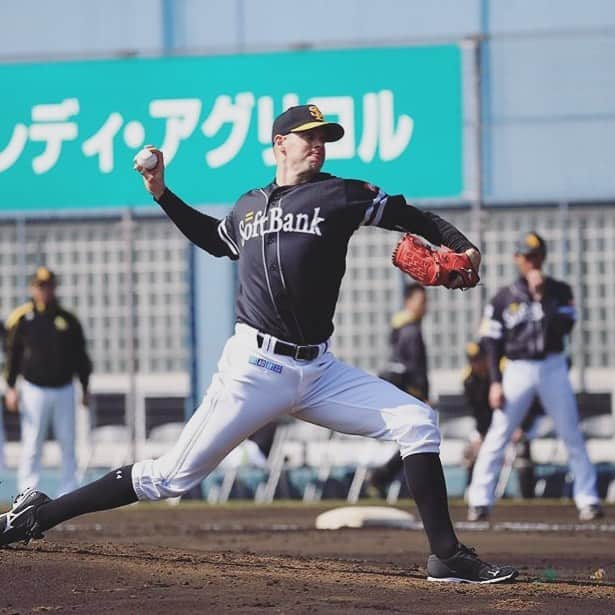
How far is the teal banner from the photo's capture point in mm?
13656

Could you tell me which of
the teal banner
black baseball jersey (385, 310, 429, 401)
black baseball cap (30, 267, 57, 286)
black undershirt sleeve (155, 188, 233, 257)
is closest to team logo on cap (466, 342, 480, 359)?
black baseball jersey (385, 310, 429, 401)

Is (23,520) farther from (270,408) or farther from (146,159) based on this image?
(146,159)

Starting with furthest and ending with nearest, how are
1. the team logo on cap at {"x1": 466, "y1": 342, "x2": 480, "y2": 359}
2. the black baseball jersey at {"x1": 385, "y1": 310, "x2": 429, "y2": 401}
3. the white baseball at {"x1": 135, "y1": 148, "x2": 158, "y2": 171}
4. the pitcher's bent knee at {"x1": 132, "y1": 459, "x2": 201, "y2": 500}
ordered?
the team logo on cap at {"x1": 466, "y1": 342, "x2": 480, "y2": 359}, the black baseball jersey at {"x1": 385, "y1": 310, "x2": 429, "y2": 401}, the white baseball at {"x1": 135, "y1": 148, "x2": 158, "y2": 171}, the pitcher's bent knee at {"x1": 132, "y1": 459, "x2": 201, "y2": 500}

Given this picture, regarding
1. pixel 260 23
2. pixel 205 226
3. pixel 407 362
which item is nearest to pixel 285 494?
pixel 407 362

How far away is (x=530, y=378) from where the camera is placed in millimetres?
11883

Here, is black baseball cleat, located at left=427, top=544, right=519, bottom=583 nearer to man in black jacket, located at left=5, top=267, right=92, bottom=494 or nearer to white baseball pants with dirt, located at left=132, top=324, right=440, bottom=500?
white baseball pants with dirt, located at left=132, top=324, right=440, bottom=500

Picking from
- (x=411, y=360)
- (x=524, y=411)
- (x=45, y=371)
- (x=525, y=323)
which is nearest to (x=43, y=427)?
(x=45, y=371)

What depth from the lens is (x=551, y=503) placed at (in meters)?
13.9

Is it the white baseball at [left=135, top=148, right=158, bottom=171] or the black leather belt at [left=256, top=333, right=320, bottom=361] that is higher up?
the white baseball at [left=135, top=148, right=158, bottom=171]

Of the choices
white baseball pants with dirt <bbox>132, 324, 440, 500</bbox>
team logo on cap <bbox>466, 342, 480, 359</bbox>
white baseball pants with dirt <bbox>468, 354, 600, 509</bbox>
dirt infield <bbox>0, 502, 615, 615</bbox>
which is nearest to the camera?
dirt infield <bbox>0, 502, 615, 615</bbox>

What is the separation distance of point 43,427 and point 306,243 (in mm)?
7210

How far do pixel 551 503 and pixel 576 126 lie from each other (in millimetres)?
3372

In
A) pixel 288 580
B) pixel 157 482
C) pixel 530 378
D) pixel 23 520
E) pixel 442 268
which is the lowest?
pixel 288 580

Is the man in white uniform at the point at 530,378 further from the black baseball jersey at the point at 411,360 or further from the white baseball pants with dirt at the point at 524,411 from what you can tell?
the black baseball jersey at the point at 411,360
